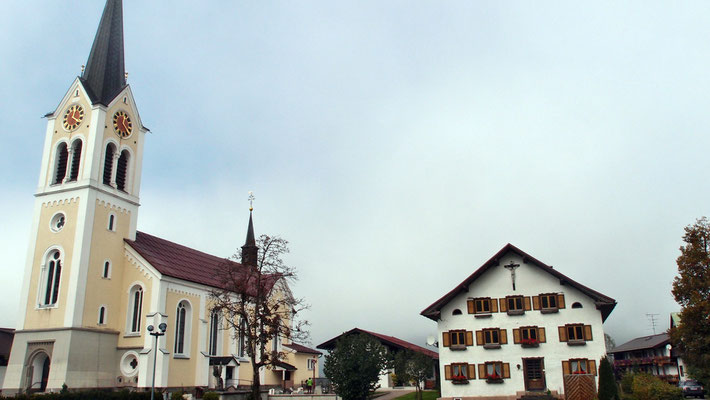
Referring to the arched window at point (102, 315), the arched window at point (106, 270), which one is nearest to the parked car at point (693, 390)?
the arched window at point (102, 315)

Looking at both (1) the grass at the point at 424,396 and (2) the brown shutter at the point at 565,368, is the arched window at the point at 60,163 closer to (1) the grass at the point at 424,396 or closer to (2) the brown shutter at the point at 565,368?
(1) the grass at the point at 424,396

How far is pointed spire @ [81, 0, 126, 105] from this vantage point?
45906 millimetres

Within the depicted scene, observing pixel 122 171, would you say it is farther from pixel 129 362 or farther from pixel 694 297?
pixel 694 297

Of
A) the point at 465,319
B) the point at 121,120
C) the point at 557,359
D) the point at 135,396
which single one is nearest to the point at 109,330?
the point at 135,396

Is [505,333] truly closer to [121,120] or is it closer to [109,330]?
[109,330]

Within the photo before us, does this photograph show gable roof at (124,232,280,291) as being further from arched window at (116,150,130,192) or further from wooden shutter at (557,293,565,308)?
wooden shutter at (557,293,565,308)

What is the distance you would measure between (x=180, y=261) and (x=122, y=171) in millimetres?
9521

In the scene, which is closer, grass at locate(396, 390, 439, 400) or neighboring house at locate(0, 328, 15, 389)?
grass at locate(396, 390, 439, 400)

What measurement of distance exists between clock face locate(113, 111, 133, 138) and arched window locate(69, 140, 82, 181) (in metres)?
3.10

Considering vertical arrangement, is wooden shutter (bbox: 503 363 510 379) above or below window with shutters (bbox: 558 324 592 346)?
below

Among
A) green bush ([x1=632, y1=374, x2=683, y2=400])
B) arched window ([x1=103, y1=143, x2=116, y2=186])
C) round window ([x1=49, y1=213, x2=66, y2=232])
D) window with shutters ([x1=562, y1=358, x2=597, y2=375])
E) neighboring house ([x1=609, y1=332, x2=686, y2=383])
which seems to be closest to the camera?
green bush ([x1=632, y1=374, x2=683, y2=400])

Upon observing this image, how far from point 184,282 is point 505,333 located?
84.6 ft

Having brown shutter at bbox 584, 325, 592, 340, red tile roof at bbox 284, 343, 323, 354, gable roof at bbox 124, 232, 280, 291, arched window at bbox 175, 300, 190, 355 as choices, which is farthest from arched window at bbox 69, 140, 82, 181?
brown shutter at bbox 584, 325, 592, 340

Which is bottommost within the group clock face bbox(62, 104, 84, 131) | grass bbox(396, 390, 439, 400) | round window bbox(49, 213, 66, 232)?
grass bbox(396, 390, 439, 400)
